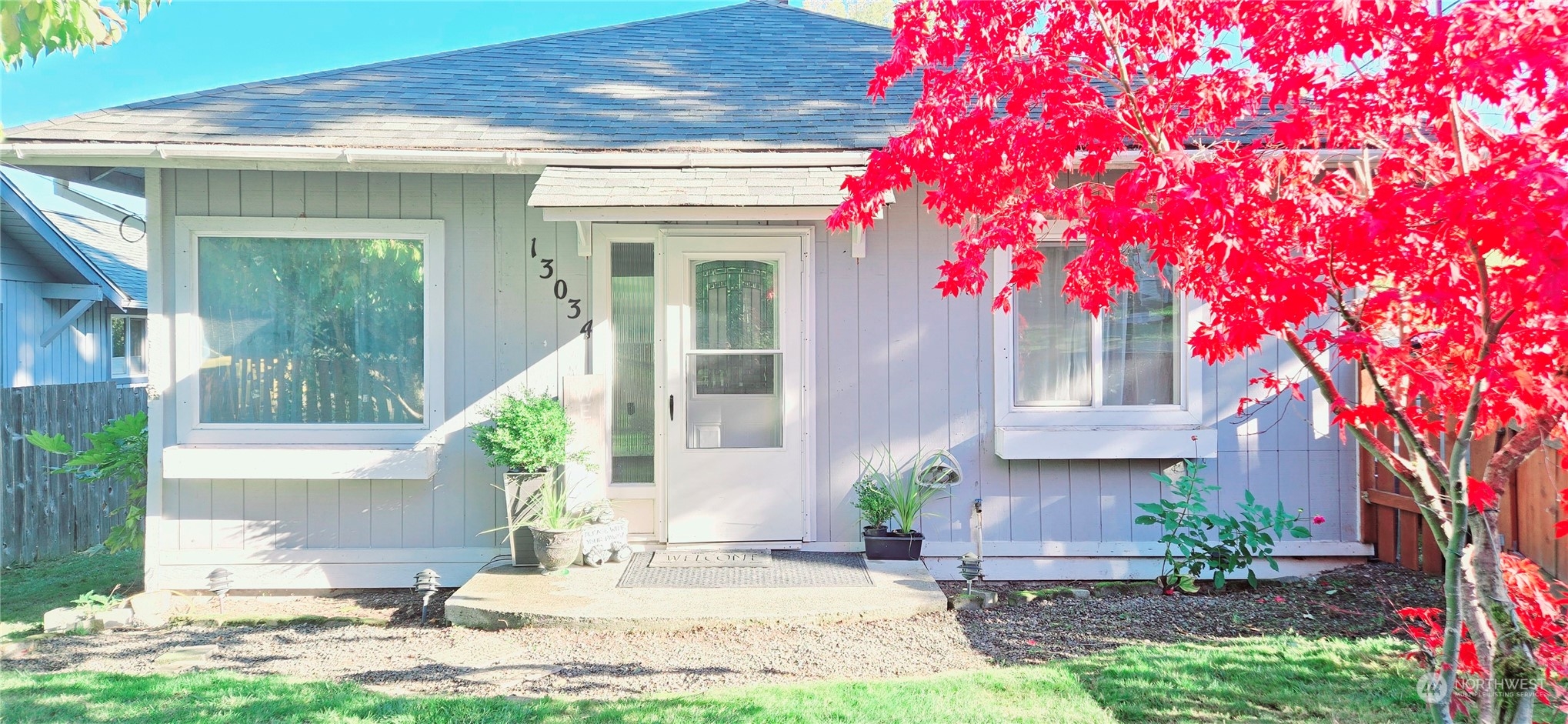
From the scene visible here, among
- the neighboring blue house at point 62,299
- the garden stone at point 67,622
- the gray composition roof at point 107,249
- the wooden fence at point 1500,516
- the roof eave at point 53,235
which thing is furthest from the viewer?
the gray composition roof at point 107,249

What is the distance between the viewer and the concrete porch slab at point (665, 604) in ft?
14.7

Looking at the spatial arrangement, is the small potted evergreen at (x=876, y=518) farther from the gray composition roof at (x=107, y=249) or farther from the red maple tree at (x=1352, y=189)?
the gray composition roof at (x=107, y=249)

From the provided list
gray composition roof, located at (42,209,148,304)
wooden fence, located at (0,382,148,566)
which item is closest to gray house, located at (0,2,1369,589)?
wooden fence, located at (0,382,148,566)

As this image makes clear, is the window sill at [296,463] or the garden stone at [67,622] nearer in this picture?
the garden stone at [67,622]

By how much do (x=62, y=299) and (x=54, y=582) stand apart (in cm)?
817

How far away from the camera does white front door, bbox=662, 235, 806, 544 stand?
5668mm

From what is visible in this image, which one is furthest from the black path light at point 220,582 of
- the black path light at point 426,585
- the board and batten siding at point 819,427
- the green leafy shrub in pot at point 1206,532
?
the green leafy shrub in pot at point 1206,532

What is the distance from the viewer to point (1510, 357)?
2.43 meters

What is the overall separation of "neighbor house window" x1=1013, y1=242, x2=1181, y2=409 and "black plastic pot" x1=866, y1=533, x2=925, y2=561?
123 cm

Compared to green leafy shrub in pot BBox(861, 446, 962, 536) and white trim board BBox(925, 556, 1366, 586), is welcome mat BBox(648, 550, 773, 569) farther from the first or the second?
white trim board BBox(925, 556, 1366, 586)

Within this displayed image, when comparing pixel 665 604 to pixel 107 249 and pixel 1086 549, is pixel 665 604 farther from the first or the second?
pixel 107 249

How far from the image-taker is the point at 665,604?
4617 mm

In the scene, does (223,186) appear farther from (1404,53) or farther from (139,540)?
(1404,53)

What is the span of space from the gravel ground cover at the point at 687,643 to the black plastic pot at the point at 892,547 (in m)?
0.65
